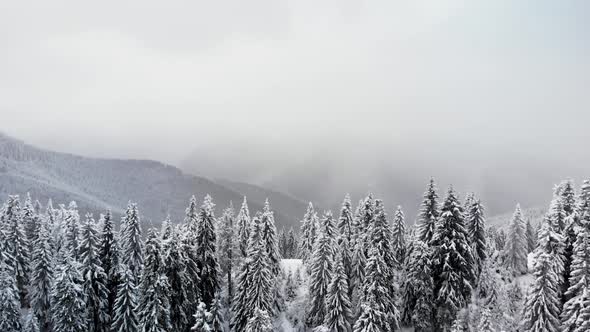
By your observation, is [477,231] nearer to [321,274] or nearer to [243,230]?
[321,274]

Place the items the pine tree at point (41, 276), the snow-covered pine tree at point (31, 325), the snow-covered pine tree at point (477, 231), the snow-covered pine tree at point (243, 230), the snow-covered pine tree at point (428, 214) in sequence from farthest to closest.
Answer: the snow-covered pine tree at point (243, 230), the snow-covered pine tree at point (477, 231), the pine tree at point (41, 276), the snow-covered pine tree at point (428, 214), the snow-covered pine tree at point (31, 325)

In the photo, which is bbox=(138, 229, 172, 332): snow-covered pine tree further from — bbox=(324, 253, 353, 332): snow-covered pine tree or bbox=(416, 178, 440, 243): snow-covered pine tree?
bbox=(416, 178, 440, 243): snow-covered pine tree

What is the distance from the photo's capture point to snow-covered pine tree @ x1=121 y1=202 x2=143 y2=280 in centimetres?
6625

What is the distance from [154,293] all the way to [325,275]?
80.2 feet

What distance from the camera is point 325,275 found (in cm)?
6322

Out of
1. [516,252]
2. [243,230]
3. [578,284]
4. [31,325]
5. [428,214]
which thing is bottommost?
[31,325]

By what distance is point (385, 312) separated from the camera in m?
55.6

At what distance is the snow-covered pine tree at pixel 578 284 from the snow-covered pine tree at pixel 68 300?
59636 mm

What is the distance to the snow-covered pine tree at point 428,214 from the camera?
6309 cm

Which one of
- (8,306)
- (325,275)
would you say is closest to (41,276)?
(8,306)

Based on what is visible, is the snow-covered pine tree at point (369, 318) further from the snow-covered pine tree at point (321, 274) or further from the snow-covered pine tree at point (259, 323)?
the snow-covered pine tree at point (259, 323)

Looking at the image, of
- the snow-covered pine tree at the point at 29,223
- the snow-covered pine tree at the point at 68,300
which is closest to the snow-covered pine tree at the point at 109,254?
the snow-covered pine tree at the point at 68,300

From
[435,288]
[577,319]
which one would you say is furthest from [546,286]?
[435,288]

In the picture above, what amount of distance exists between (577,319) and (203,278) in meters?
49.6
